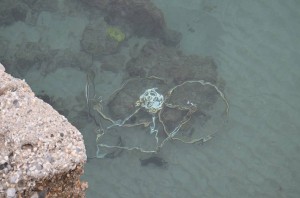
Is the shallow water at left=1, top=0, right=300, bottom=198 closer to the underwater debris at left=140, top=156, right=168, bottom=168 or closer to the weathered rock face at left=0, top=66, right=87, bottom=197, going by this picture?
the underwater debris at left=140, top=156, right=168, bottom=168

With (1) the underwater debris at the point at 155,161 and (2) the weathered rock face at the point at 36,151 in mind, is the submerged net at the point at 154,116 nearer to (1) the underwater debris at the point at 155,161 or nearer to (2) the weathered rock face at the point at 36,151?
(1) the underwater debris at the point at 155,161

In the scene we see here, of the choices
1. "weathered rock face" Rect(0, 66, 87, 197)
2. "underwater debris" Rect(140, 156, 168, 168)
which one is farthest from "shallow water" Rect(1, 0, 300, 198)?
"weathered rock face" Rect(0, 66, 87, 197)

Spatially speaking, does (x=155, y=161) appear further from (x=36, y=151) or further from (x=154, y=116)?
(x=36, y=151)

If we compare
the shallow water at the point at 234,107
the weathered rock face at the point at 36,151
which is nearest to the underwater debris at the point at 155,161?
the shallow water at the point at 234,107

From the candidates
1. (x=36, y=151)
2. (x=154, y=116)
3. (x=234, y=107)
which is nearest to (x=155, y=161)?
(x=154, y=116)

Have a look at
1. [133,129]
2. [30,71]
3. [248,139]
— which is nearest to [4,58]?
[30,71]
